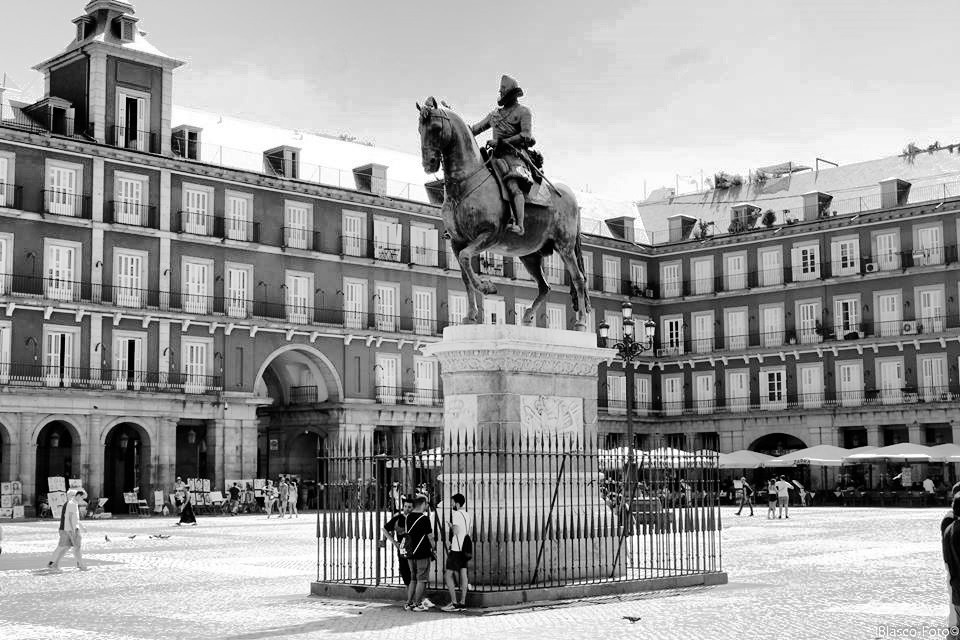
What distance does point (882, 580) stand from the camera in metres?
17.5

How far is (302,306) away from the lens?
180ft

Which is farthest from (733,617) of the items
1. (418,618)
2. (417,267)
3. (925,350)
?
(925,350)

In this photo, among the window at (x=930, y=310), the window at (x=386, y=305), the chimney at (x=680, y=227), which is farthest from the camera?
the chimney at (x=680, y=227)

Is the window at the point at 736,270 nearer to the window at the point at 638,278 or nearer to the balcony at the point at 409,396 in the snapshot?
the window at the point at 638,278

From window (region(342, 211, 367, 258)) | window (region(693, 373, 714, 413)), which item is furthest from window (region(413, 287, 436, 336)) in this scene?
window (region(693, 373, 714, 413))

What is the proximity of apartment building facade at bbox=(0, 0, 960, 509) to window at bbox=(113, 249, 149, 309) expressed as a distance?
0.08m

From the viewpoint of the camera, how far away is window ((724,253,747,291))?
67.5 m

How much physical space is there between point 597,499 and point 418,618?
3766 millimetres

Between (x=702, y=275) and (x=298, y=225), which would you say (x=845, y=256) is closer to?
(x=702, y=275)

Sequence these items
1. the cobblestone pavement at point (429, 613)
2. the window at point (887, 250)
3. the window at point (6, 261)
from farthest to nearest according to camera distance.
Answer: the window at point (887, 250) → the window at point (6, 261) → the cobblestone pavement at point (429, 613)

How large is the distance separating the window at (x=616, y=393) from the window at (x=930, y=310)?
51.0ft

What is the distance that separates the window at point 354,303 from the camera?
56250 millimetres

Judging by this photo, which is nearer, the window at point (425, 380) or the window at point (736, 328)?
the window at point (425, 380)

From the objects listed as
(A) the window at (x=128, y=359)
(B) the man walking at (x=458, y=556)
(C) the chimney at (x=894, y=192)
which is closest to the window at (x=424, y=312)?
(A) the window at (x=128, y=359)
